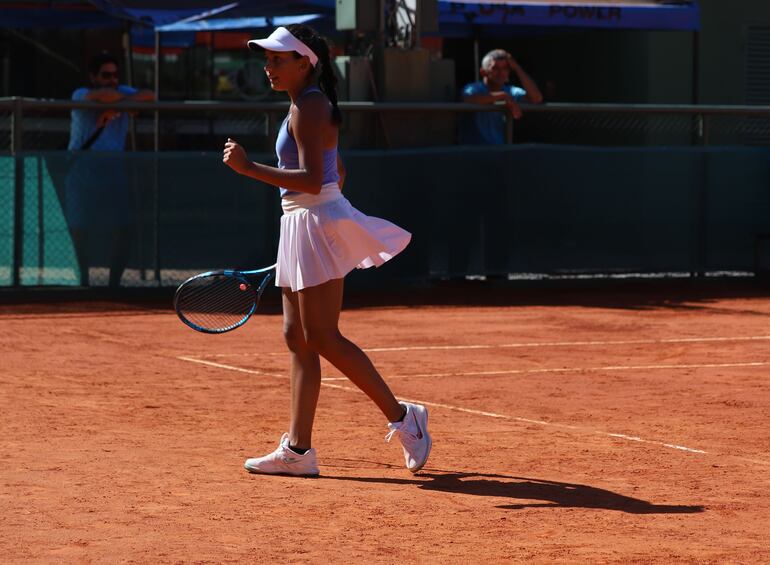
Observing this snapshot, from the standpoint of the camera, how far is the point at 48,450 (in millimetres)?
7473

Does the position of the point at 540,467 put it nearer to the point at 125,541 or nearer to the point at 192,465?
the point at 192,465

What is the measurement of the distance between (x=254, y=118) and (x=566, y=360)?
40.0 ft

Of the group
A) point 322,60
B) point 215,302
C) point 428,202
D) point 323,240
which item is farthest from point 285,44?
point 428,202

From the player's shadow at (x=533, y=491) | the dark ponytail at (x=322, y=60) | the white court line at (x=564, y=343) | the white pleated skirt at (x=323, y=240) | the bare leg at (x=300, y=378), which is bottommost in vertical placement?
the white court line at (x=564, y=343)

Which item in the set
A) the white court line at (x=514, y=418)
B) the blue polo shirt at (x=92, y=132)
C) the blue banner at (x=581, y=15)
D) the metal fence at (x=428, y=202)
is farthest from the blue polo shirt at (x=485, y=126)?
the white court line at (x=514, y=418)

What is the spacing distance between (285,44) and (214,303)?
6.34ft

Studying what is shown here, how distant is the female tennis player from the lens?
267 inches

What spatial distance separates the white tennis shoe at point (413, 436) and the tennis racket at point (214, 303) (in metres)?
1.08

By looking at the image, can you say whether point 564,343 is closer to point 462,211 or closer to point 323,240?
point 462,211

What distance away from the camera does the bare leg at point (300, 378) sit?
700cm

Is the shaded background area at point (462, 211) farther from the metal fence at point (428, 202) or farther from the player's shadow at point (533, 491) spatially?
the player's shadow at point (533, 491)

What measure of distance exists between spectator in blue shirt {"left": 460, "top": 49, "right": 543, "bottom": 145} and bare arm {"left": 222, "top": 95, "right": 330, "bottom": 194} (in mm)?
8578

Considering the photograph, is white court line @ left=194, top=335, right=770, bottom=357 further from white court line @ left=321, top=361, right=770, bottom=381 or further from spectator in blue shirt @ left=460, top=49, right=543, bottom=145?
spectator in blue shirt @ left=460, top=49, right=543, bottom=145

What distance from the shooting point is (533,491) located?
6699 mm
